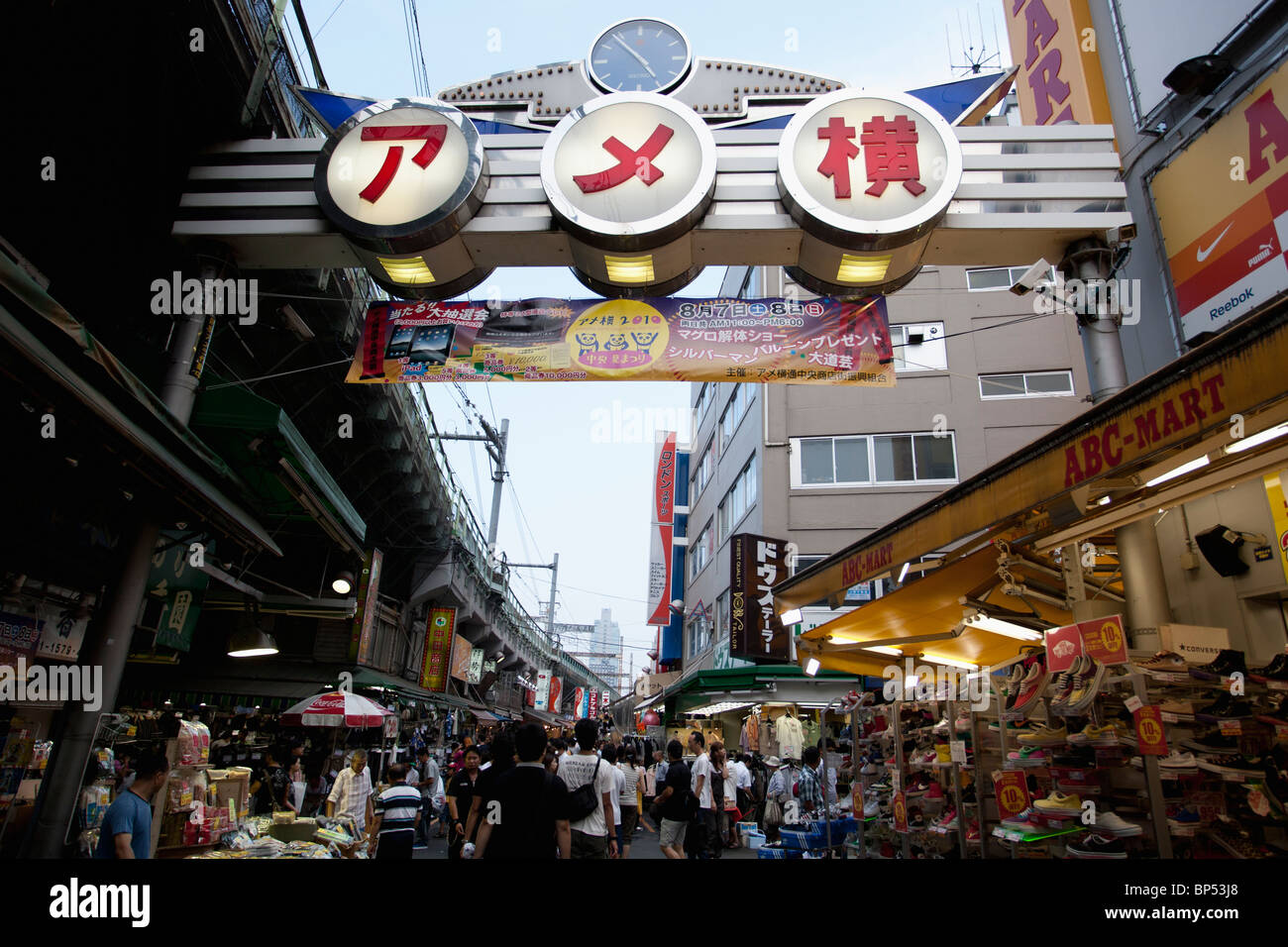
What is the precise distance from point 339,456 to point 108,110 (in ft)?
27.2

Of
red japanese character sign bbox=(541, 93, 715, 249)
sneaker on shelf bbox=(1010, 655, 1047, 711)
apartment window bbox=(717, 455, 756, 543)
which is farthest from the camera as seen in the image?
apartment window bbox=(717, 455, 756, 543)

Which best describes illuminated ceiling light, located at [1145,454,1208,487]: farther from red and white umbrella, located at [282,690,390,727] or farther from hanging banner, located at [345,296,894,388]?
red and white umbrella, located at [282,690,390,727]

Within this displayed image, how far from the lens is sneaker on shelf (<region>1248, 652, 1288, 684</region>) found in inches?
187

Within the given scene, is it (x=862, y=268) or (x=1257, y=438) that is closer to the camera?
(x=1257, y=438)

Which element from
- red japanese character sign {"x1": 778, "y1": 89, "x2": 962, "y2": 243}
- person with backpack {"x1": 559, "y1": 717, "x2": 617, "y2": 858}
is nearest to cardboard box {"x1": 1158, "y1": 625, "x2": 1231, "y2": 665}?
red japanese character sign {"x1": 778, "y1": 89, "x2": 962, "y2": 243}

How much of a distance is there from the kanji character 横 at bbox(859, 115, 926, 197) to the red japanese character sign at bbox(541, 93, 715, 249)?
1.84 metres

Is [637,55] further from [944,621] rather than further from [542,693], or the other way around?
[542,693]

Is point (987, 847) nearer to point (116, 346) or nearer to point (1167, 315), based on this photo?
point (1167, 315)

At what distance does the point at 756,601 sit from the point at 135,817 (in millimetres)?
15663

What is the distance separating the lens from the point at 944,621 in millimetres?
8141

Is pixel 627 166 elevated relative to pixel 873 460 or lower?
lower

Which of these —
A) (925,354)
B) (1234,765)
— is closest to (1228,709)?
(1234,765)

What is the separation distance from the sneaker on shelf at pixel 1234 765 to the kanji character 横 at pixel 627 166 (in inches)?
288
